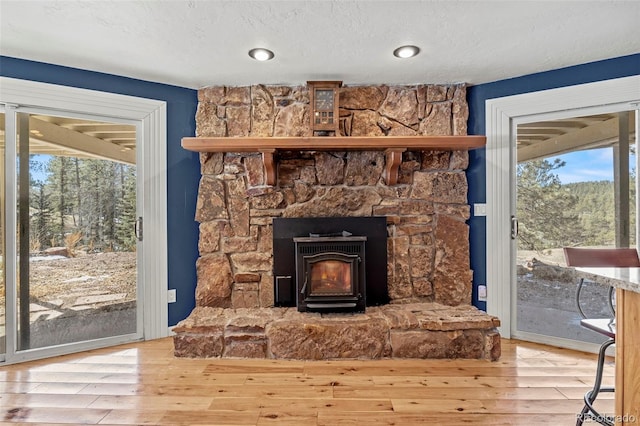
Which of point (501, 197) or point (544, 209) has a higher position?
point (501, 197)

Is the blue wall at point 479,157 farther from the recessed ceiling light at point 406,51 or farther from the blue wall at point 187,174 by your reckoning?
the recessed ceiling light at point 406,51

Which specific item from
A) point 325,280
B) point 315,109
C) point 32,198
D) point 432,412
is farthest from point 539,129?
point 32,198

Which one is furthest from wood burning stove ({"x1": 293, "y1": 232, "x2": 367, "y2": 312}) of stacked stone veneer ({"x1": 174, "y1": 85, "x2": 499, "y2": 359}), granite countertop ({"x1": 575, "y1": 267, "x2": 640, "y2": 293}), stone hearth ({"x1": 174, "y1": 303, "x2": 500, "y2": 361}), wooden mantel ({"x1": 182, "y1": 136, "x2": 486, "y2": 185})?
granite countertop ({"x1": 575, "y1": 267, "x2": 640, "y2": 293})

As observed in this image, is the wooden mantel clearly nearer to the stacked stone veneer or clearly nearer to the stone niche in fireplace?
the stacked stone veneer

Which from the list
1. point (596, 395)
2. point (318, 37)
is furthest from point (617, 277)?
point (318, 37)

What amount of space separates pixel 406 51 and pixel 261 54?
1.00 metres

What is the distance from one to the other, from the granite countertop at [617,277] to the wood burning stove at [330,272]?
4.94 feet

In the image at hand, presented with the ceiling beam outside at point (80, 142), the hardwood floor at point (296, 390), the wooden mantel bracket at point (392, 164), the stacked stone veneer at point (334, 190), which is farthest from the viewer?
the stacked stone veneer at point (334, 190)

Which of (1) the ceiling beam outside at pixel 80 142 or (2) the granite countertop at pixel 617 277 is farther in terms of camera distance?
(1) the ceiling beam outside at pixel 80 142

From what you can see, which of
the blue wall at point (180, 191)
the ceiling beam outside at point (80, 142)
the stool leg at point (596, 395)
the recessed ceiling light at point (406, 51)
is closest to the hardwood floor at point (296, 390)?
the stool leg at point (596, 395)

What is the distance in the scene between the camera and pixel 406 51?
91.7 inches

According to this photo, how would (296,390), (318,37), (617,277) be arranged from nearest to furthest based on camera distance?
(617,277) → (296,390) → (318,37)

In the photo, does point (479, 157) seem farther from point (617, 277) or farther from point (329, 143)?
point (617, 277)

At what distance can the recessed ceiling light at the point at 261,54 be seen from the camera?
91.4 inches
